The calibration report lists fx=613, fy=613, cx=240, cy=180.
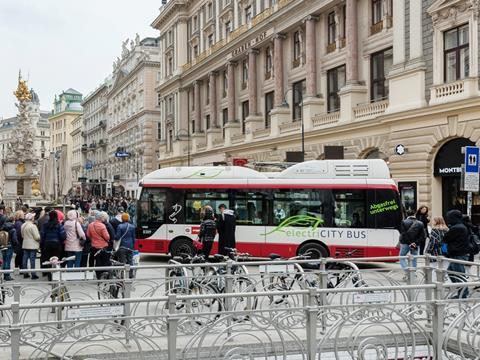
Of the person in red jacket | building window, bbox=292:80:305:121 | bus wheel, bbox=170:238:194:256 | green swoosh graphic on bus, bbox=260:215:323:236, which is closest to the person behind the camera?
the person in red jacket

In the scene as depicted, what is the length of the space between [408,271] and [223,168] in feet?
35.4

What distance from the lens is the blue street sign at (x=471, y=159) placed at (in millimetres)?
16203

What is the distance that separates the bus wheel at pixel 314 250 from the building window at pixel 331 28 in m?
19.5

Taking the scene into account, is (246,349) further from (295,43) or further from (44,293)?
(295,43)

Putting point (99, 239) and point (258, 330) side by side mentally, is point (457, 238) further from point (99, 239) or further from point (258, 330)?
point (99, 239)

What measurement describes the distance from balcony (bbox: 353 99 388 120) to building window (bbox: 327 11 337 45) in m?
6.17

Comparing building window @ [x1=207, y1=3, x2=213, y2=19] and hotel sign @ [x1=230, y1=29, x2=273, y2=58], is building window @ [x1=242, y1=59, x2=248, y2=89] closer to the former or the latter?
hotel sign @ [x1=230, y1=29, x2=273, y2=58]

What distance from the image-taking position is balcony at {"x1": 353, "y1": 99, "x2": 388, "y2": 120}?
30.0m

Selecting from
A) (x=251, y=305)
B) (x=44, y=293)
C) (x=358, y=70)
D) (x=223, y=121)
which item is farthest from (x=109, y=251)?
(x=223, y=121)

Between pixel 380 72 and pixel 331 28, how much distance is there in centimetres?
591

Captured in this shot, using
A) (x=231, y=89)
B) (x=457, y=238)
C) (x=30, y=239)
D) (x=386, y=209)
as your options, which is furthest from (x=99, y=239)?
(x=231, y=89)

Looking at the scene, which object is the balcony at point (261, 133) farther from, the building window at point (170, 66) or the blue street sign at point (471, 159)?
the blue street sign at point (471, 159)

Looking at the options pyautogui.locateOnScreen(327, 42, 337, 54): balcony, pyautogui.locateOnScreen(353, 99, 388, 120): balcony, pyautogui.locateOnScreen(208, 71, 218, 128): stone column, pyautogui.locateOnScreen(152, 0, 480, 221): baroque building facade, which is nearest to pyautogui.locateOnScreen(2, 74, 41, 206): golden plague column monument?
pyautogui.locateOnScreen(152, 0, 480, 221): baroque building facade

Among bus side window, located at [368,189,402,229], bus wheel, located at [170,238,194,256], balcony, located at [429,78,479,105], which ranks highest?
balcony, located at [429,78,479,105]
